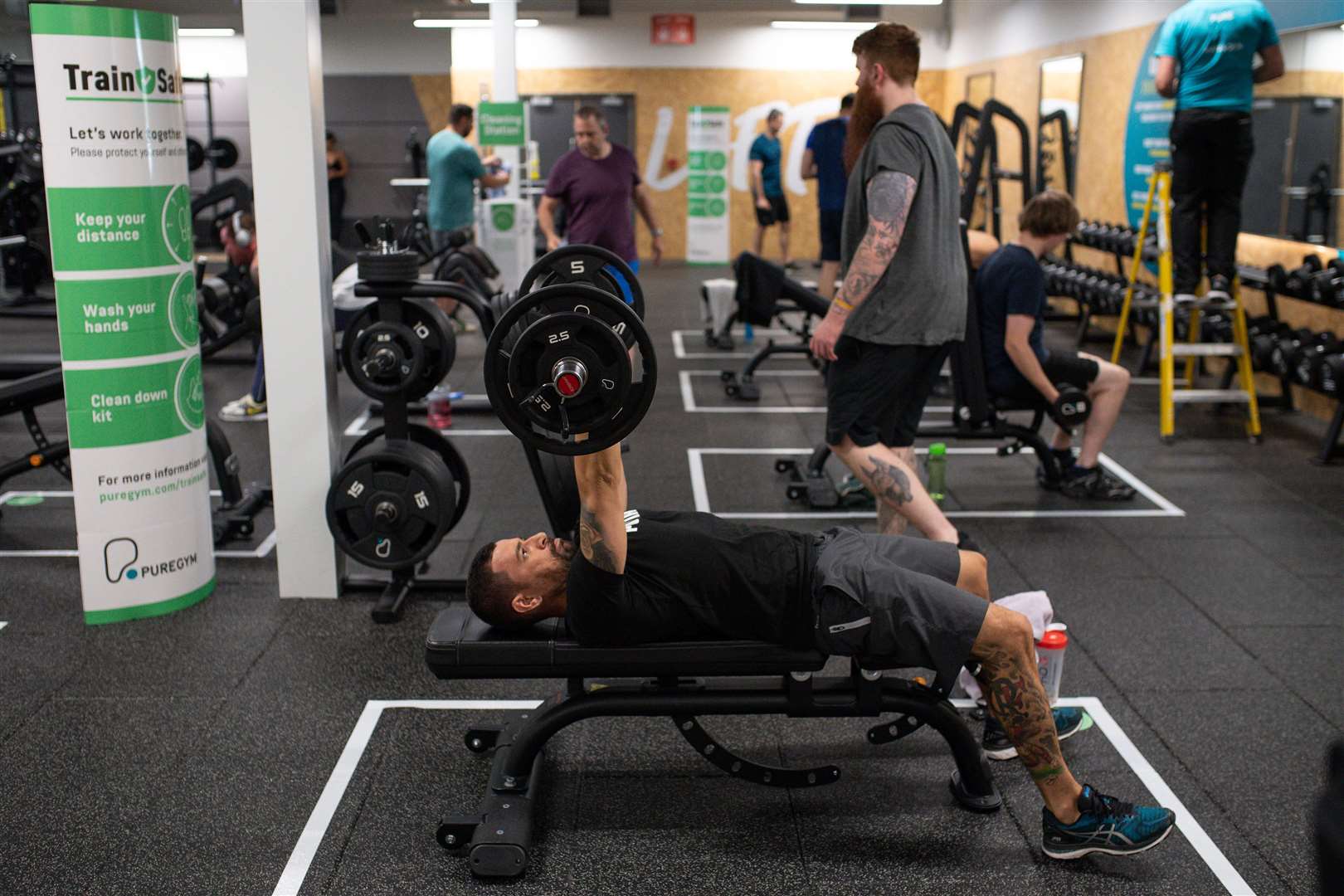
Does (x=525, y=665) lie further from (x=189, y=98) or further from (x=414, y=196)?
(x=189, y=98)

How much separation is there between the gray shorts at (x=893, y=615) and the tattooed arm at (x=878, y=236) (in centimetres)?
104

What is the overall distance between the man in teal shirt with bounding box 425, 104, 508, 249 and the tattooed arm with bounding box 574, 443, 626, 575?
575cm

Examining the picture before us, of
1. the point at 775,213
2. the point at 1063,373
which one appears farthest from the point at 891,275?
the point at 775,213

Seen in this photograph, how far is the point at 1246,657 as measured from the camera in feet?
10.4

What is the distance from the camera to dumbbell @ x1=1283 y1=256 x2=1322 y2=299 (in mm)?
5375

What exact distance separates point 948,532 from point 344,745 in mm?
1598

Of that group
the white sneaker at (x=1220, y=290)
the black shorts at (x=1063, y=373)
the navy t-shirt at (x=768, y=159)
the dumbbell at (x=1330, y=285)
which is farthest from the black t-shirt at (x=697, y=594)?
the navy t-shirt at (x=768, y=159)

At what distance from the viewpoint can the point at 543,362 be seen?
198 cm

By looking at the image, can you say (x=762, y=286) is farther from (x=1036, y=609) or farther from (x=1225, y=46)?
(x=1036, y=609)

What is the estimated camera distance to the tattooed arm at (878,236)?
3.06 m

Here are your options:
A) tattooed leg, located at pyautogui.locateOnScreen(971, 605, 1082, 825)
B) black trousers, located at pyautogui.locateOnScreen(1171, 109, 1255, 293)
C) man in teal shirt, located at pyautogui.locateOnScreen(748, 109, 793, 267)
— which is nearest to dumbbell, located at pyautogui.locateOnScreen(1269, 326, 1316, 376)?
black trousers, located at pyautogui.locateOnScreen(1171, 109, 1255, 293)

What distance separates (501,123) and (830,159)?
2.97 metres

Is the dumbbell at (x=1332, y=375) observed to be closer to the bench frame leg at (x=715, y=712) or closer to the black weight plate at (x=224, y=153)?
the bench frame leg at (x=715, y=712)

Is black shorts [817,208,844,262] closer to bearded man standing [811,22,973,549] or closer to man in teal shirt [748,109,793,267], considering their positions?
man in teal shirt [748,109,793,267]
